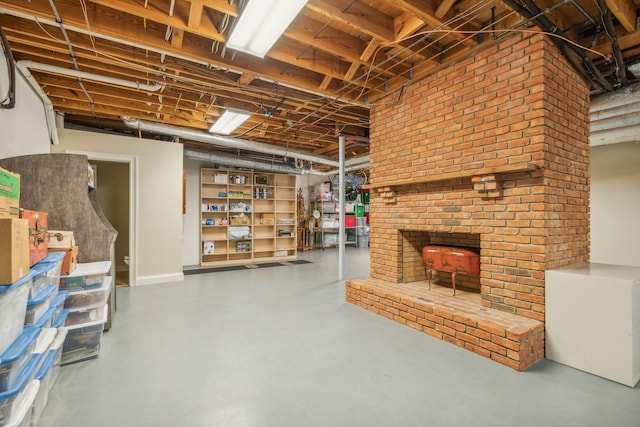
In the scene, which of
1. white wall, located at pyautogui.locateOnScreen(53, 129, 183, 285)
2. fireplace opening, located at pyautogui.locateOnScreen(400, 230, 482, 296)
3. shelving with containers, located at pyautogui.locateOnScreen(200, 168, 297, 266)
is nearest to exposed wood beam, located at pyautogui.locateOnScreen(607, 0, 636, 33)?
fireplace opening, located at pyautogui.locateOnScreen(400, 230, 482, 296)

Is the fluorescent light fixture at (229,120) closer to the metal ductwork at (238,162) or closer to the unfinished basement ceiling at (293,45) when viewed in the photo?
the unfinished basement ceiling at (293,45)

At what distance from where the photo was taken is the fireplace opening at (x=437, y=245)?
376 cm

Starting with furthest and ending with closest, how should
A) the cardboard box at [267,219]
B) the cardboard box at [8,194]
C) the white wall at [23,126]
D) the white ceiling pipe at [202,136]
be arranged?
the cardboard box at [267,219], the white ceiling pipe at [202,136], the white wall at [23,126], the cardboard box at [8,194]

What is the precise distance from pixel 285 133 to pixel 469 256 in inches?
179

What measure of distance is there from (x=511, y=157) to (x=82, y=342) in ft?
13.6

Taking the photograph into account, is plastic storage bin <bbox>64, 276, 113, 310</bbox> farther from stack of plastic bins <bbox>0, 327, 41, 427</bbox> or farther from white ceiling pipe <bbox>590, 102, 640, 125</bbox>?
white ceiling pipe <bbox>590, 102, 640, 125</bbox>

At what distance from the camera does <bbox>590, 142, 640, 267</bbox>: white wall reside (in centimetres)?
465

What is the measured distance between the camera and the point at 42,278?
1.78 metres

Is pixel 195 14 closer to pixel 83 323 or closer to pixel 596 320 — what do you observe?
pixel 83 323

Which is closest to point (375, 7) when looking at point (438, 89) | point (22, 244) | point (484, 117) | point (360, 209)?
point (438, 89)

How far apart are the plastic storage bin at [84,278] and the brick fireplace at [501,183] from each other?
2811 millimetres

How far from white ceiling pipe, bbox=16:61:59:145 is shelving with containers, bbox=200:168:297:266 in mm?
3124

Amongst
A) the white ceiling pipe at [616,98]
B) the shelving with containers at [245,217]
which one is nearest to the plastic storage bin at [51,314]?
the shelving with containers at [245,217]

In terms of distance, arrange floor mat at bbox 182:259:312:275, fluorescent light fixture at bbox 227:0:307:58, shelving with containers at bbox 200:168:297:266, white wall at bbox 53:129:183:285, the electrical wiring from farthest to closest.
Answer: shelving with containers at bbox 200:168:297:266
floor mat at bbox 182:259:312:275
white wall at bbox 53:129:183:285
the electrical wiring
fluorescent light fixture at bbox 227:0:307:58
